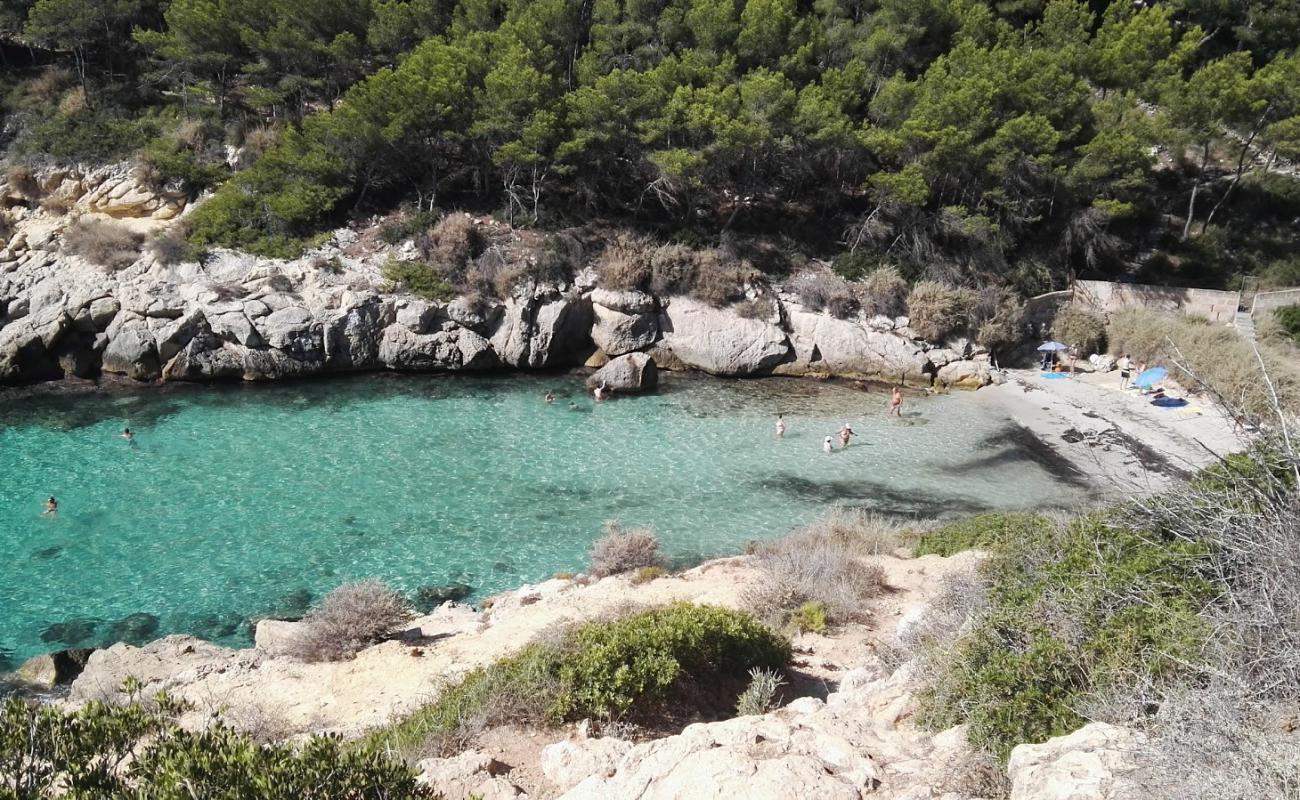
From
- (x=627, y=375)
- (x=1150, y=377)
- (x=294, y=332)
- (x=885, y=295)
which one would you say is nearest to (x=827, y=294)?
(x=885, y=295)

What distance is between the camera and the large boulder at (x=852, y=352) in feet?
81.0

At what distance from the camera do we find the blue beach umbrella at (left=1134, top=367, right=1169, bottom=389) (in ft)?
71.6

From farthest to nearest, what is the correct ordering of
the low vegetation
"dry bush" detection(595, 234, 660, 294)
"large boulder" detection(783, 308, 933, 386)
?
"dry bush" detection(595, 234, 660, 294) < "large boulder" detection(783, 308, 933, 386) < the low vegetation

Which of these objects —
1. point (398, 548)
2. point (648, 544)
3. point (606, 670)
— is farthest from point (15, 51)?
point (606, 670)

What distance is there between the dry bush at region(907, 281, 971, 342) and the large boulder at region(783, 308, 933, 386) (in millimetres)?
750

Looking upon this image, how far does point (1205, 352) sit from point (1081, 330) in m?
4.22

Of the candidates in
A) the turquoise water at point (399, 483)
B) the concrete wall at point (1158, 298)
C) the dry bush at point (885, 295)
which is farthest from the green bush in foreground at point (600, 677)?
the concrete wall at point (1158, 298)

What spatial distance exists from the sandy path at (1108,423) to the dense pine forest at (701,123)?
218 inches

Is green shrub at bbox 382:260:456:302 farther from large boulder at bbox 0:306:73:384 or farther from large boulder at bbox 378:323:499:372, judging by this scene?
large boulder at bbox 0:306:73:384

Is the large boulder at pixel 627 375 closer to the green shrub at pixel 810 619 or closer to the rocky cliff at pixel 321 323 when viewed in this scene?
the rocky cliff at pixel 321 323

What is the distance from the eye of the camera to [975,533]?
12.9 metres

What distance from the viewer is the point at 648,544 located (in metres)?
12.9

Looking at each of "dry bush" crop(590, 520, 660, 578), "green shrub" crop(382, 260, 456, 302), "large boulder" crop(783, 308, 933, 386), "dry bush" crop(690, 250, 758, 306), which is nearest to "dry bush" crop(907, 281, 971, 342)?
"large boulder" crop(783, 308, 933, 386)

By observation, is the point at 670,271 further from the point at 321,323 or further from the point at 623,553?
the point at 623,553
